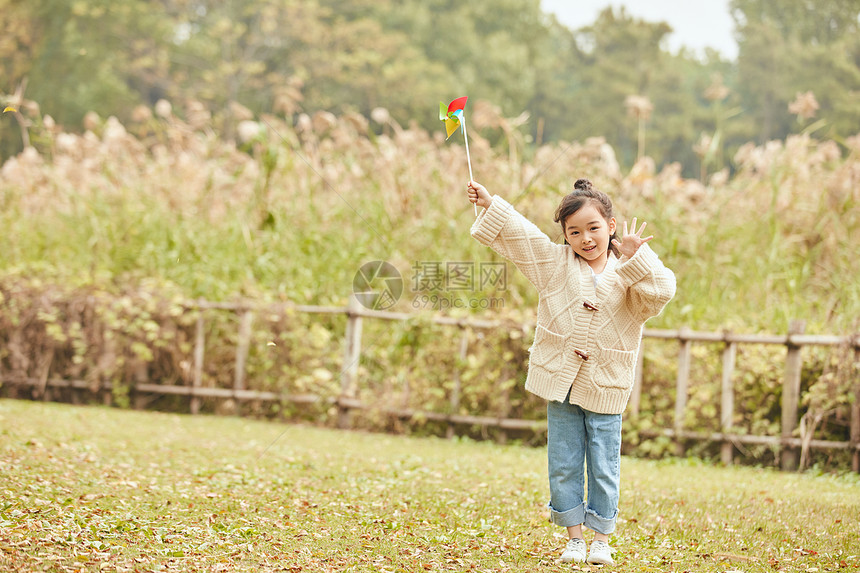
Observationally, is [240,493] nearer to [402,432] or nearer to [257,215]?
[402,432]

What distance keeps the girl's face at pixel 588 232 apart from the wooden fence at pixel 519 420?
2.91m

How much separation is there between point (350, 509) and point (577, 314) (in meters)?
1.33

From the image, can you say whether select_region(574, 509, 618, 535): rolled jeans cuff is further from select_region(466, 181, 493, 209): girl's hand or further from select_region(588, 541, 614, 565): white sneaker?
select_region(466, 181, 493, 209): girl's hand

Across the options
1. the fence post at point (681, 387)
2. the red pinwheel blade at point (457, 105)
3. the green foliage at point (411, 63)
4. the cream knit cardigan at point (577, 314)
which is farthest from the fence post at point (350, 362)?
the green foliage at point (411, 63)

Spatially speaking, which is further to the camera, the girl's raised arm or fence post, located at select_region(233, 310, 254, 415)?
fence post, located at select_region(233, 310, 254, 415)

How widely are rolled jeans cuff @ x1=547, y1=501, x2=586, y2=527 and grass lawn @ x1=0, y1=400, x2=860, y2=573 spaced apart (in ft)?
0.51

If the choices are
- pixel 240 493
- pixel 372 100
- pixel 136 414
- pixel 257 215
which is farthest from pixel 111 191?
pixel 372 100

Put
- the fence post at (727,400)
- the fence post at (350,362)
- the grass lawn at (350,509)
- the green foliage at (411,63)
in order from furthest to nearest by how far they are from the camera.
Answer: the green foliage at (411,63) < the fence post at (350,362) < the fence post at (727,400) < the grass lawn at (350,509)

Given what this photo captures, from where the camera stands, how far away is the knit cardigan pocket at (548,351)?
9.29 feet

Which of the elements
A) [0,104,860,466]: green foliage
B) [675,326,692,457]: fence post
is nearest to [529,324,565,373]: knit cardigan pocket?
[0,104,860,466]: green foliage
